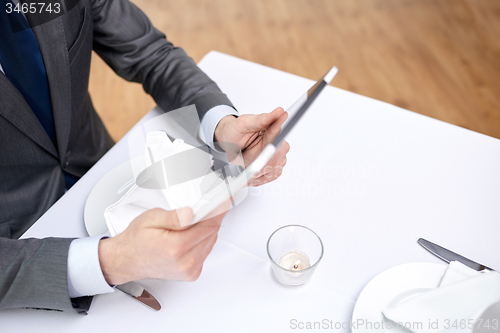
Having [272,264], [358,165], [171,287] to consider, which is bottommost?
[171,287]

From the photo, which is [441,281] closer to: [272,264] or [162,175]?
[272,264]

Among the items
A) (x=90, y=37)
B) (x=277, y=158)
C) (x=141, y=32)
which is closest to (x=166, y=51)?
(x=141, y=32)

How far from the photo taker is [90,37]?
919mm

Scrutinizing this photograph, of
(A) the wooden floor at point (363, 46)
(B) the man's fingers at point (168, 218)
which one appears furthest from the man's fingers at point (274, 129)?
(A) the wooden floor at point (363, 46)

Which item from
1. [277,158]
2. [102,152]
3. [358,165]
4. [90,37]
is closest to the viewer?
[277,158]

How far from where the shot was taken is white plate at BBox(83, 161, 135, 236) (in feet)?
2.28

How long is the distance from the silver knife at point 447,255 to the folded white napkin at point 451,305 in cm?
9

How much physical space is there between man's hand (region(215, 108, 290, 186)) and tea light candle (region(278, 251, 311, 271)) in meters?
0.14

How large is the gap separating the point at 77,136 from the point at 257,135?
0.52 meters

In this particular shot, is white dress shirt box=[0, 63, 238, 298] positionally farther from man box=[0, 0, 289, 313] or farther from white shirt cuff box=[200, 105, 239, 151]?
white shirt cuff box=[200, 105, 239, 151]

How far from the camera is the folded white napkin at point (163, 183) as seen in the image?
608mm

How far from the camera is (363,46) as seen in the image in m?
2.31

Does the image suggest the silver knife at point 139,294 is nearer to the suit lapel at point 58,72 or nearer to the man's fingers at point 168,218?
the man's fingers at point 168,218

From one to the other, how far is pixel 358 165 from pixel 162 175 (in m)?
0.39
